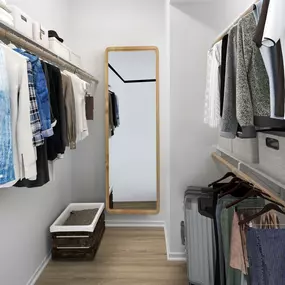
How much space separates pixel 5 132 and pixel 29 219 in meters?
1.22

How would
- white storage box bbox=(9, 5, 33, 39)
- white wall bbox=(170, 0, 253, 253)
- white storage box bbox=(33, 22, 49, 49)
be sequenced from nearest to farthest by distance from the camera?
1. white storage box bbox=(9, 5, 33, 39)
2. white storage box bbox=(33, 22, 49, 49)
3. white wall bbox=(170, 0, 253, 253)

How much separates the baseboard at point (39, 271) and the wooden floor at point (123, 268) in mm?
31

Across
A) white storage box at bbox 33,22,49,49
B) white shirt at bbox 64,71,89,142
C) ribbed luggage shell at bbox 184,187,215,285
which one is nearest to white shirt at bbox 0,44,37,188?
white storage box at bbox 33,22,49,49

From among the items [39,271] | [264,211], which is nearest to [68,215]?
[39,271]

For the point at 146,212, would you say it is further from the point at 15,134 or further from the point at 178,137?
the point at 15,134

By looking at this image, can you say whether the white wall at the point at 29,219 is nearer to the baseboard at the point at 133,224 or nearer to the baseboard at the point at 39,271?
the baseboard at the point at 39,271

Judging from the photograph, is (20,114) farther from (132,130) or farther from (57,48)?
(132,130)

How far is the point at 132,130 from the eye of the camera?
3.31 m

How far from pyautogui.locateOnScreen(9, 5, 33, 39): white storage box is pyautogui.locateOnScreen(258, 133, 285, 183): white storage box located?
140cm

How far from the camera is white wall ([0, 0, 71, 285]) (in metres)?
1.85

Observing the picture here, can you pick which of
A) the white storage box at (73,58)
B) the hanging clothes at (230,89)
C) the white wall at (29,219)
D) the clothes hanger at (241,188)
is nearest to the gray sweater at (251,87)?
the hanging clothes at (230,89)

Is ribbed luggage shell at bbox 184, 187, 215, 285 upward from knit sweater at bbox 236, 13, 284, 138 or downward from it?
downward

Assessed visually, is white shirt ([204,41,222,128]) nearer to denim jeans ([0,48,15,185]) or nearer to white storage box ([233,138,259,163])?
white storage box ([233,138,259,163])

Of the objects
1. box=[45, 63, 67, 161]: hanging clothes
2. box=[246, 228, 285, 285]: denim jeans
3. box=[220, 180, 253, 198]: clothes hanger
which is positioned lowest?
box=[246, 228, 285, 285]: denim jeans
